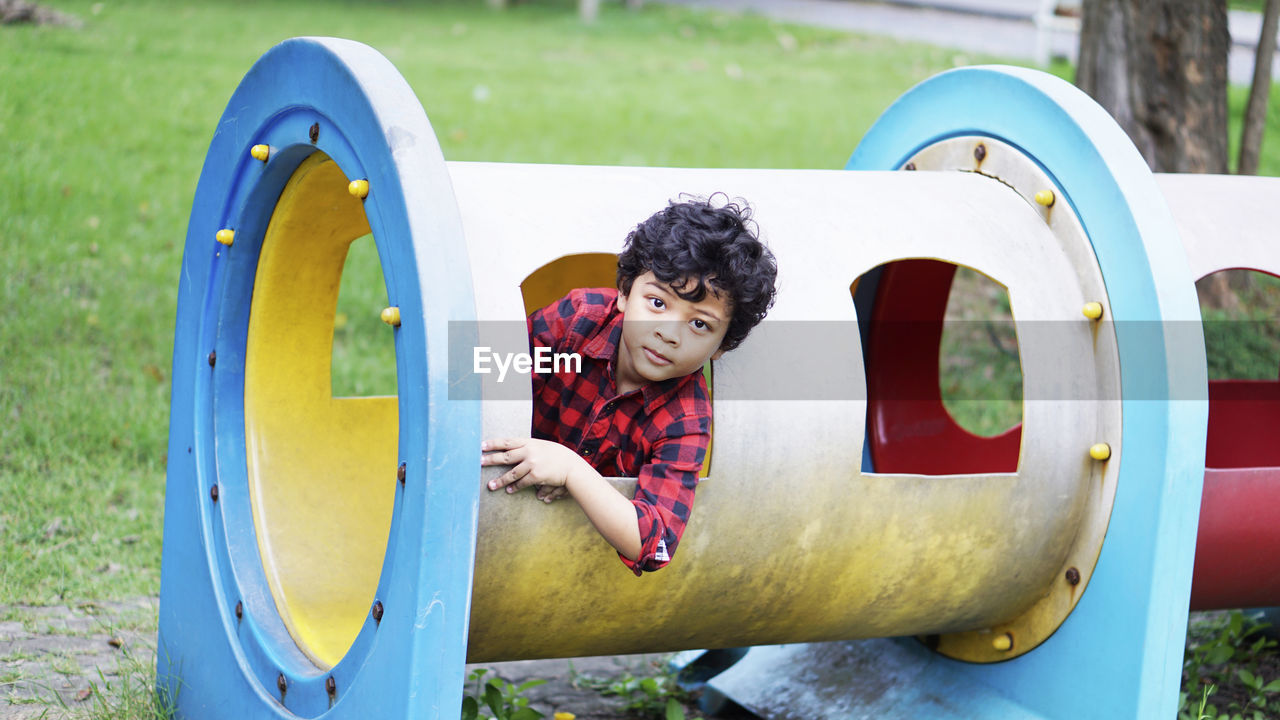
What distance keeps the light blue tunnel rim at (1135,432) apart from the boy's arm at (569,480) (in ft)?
3.58

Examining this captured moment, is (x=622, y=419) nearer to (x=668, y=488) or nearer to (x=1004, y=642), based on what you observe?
(x=668, y=488)

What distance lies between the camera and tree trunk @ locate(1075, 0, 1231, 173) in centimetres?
560

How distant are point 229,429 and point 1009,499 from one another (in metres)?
1.77

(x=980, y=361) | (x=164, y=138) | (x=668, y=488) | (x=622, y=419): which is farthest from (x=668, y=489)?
(x=164, y=138)

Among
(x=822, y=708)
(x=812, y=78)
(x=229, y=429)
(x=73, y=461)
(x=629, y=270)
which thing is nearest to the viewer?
(x=629, y=270)

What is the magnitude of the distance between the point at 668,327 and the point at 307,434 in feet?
4.17

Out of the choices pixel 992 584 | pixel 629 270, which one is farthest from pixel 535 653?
pixel 992 584

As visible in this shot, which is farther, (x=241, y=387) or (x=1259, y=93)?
(x=1259, y=93)

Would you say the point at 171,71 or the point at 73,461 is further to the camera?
the point at 171,71

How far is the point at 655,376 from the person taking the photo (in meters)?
2.29

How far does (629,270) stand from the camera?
2.31 meters

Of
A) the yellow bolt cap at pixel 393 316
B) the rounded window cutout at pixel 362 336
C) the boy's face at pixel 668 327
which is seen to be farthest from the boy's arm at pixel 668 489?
the rounded window cutout at pixel 362 336

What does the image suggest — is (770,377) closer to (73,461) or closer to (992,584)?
(992,584)

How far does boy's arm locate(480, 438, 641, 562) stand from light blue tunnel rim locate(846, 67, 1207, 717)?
1.09 metres
